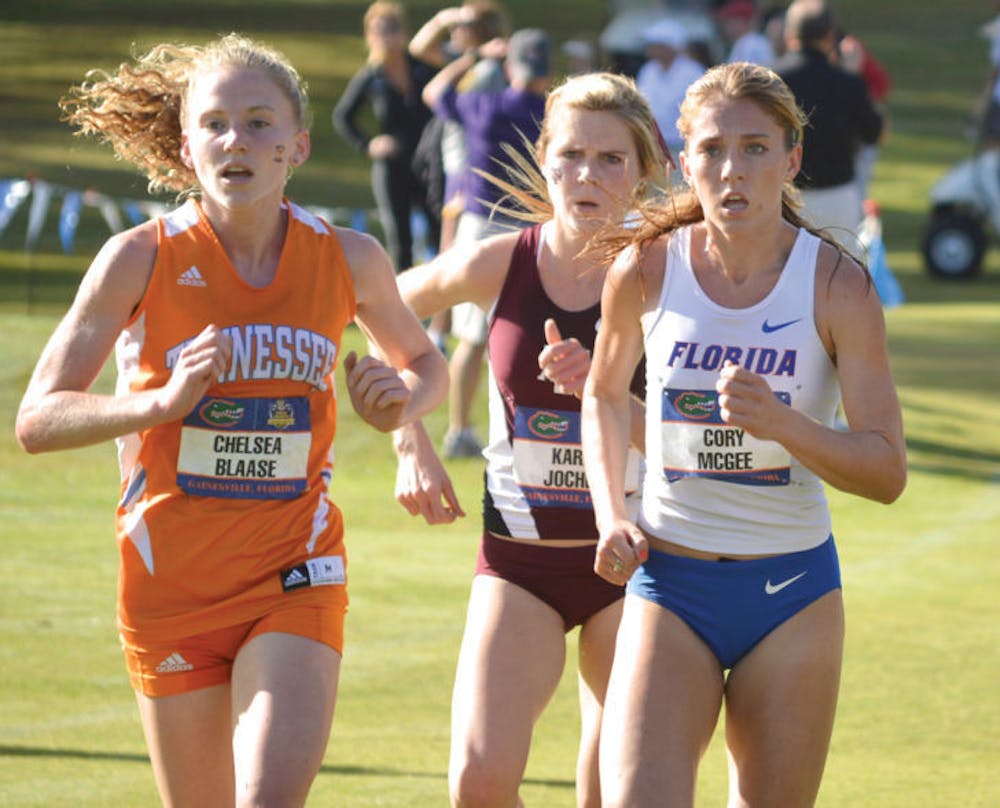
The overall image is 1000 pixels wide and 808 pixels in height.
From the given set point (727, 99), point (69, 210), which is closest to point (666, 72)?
point (69, 210)

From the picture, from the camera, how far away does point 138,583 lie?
4.29 m

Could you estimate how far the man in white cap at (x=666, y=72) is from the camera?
47.0 ft

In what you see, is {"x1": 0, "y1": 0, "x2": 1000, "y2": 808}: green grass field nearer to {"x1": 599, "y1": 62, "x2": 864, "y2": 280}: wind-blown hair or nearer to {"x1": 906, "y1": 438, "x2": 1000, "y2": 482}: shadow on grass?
{"x1": 906, "y1": 438, "x2": 1000, "y2": 482}: shadow on grass

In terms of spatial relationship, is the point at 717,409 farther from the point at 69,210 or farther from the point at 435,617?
the point at 69,210

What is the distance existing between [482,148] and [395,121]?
3.27m

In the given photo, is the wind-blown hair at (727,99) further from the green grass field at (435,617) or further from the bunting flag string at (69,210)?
the bunting flag string at (69,210)

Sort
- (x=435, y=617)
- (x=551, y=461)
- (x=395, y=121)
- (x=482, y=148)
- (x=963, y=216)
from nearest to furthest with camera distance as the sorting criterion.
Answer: (x=551, y=461)
(x=435, y=617)
(x=482, y=148)
(x=395, y=121)
(x=963, y=216)

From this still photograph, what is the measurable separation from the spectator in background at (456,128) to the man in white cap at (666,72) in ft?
4.55

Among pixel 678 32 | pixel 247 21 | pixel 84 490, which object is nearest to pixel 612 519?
pixel 84 490

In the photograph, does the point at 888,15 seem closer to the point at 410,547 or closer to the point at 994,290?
the point at 994,290

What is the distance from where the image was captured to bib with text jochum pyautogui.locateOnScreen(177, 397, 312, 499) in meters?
4.25

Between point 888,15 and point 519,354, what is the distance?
1548 inches

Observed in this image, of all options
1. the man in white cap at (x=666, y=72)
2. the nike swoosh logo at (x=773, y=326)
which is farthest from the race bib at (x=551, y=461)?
the man in white cap at (x=666, y=72)

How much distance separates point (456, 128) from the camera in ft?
43.8
